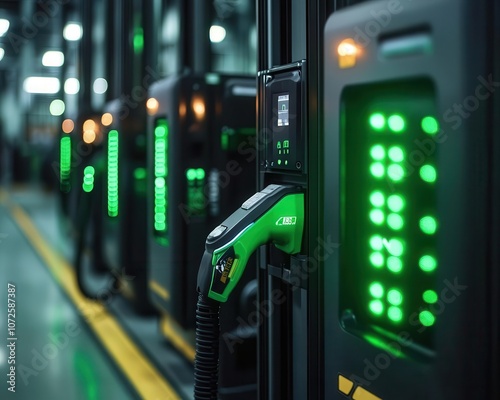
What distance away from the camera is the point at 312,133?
1.46 meters

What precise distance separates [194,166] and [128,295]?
1737mm

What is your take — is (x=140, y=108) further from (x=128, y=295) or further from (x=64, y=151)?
(x=64, y=151)

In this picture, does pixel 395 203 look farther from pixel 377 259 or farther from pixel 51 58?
pixel 51 58

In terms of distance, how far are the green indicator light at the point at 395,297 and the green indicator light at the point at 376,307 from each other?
0.10 feet

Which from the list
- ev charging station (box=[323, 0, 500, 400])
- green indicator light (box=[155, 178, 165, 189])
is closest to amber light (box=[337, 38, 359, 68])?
ev charging station (box=[323, 0, 500, 400])

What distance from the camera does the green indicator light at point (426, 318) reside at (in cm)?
116

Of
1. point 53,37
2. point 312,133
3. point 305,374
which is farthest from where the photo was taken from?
point 53,37

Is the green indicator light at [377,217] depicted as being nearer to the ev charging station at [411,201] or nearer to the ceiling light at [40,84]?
the ev charging station at [411,201]

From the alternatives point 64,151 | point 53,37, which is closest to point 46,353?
point 64,151

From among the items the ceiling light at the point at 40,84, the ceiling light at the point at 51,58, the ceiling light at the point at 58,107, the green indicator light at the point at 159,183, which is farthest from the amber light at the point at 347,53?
the ceiling light at the point at 40,84

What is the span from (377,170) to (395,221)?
11 cm

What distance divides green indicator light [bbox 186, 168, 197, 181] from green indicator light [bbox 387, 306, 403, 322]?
176cm

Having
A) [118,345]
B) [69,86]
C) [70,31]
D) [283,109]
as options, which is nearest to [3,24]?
[70,31]

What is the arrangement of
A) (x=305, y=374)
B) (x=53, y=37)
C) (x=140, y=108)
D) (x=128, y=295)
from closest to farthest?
(x=305, y=374) < (x=140, y=108) < (x=128, y=295) < (x=53, y=37)
